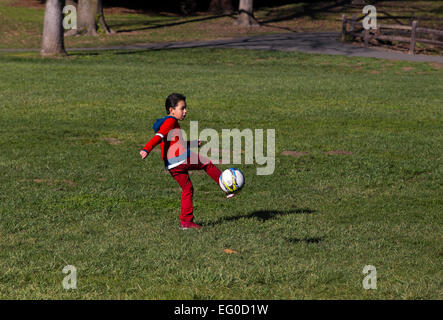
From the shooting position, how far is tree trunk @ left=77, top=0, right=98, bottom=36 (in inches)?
1588

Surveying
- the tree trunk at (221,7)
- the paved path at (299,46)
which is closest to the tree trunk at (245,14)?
the paved path at (299,46)

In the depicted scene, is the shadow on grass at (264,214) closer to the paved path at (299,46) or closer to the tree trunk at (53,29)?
the tree trunk at (53,29)

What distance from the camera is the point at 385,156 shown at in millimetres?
13258

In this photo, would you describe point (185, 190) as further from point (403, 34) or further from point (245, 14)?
point (245, 14)

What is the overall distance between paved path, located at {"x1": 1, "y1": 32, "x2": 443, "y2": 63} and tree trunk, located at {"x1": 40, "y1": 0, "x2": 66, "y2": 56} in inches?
189

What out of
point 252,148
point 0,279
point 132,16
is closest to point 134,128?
point 252,148

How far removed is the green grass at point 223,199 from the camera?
6.26 metres

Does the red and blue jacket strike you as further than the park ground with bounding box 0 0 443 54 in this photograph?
No

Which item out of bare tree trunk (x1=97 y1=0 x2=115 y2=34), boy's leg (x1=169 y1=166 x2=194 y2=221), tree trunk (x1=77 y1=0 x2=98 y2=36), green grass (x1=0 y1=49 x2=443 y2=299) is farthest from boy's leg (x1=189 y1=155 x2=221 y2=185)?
bare tree trunk (x1=97 y1=0 x2=115 y2=34)

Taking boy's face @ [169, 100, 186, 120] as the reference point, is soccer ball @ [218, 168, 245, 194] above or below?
below

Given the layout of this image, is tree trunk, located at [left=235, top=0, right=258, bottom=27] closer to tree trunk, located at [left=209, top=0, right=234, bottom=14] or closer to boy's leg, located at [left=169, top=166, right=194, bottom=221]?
tree trunk, located at [left=209, top=0, right=234, bottom=14]

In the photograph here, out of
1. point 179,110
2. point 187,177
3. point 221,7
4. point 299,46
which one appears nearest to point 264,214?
point 187,177
